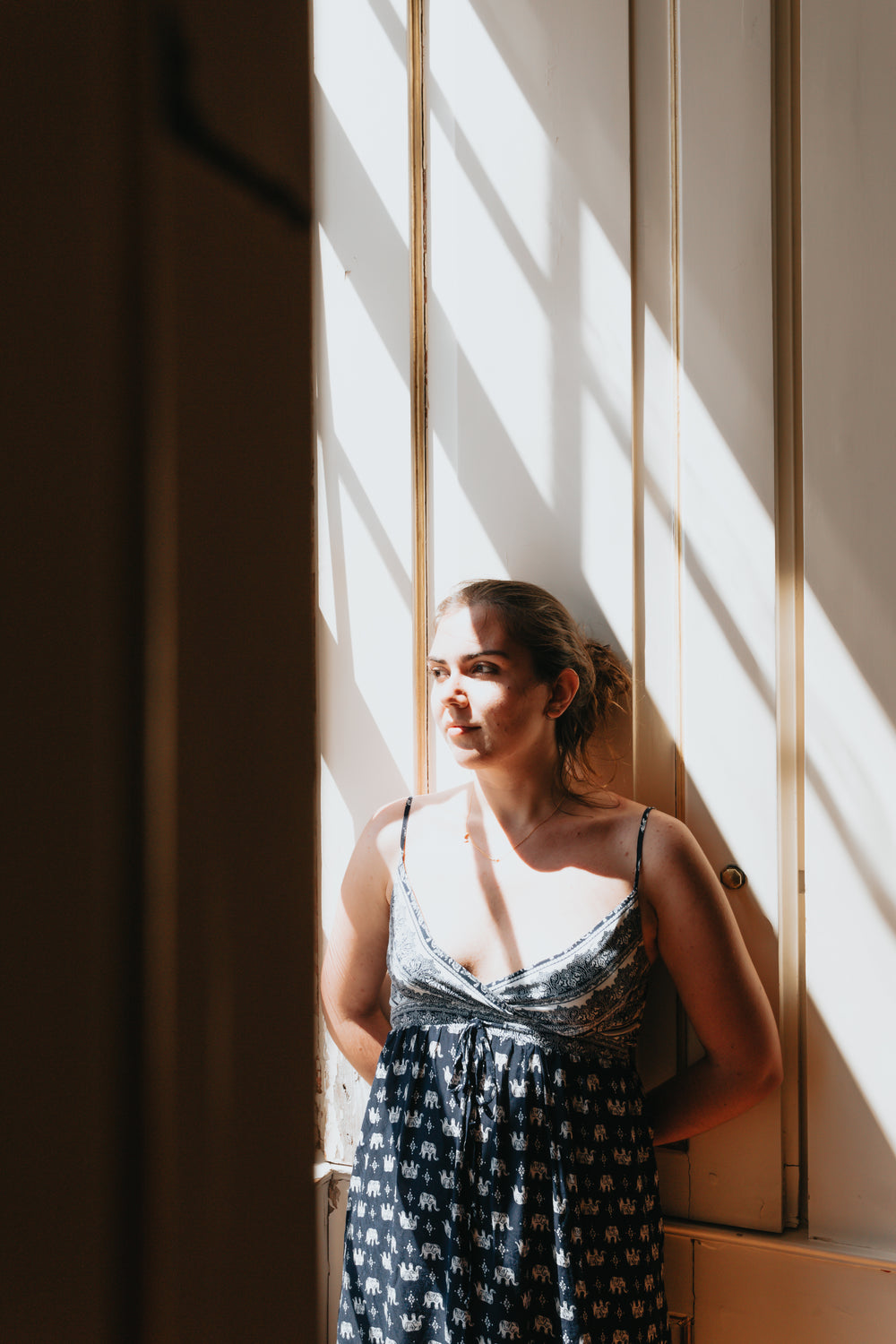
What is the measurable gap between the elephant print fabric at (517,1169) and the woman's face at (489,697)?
0.21 metres

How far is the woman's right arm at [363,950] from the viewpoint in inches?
58.7

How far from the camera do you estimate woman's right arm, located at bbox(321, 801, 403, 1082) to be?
4.89ft

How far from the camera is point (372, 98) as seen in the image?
1740 mm

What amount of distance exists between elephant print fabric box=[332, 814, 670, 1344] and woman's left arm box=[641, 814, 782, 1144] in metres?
0.04

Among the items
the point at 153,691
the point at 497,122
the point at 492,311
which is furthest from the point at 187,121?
the point at 497,122

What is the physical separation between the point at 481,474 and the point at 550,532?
168 millimetres

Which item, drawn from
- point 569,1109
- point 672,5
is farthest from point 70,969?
point 672,5

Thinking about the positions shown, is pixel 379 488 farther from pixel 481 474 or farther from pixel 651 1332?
pixel 651 1332

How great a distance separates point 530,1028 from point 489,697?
1.49 ft

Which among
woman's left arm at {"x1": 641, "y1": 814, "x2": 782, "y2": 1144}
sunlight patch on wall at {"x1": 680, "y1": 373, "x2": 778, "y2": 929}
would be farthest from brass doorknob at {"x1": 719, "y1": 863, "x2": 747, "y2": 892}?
woman's left arm at {"x1": 641, "y1": 814, "x2": 782, "y2": 1144}

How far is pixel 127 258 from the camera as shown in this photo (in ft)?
0.58

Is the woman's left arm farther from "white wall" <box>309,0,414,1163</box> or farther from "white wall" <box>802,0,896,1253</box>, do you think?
"white wall" <box>309,0,414,1163</box>

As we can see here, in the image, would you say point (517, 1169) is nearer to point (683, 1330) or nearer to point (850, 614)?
point (683, 1330)

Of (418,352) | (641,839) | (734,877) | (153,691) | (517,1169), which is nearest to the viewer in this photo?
(153,691)
